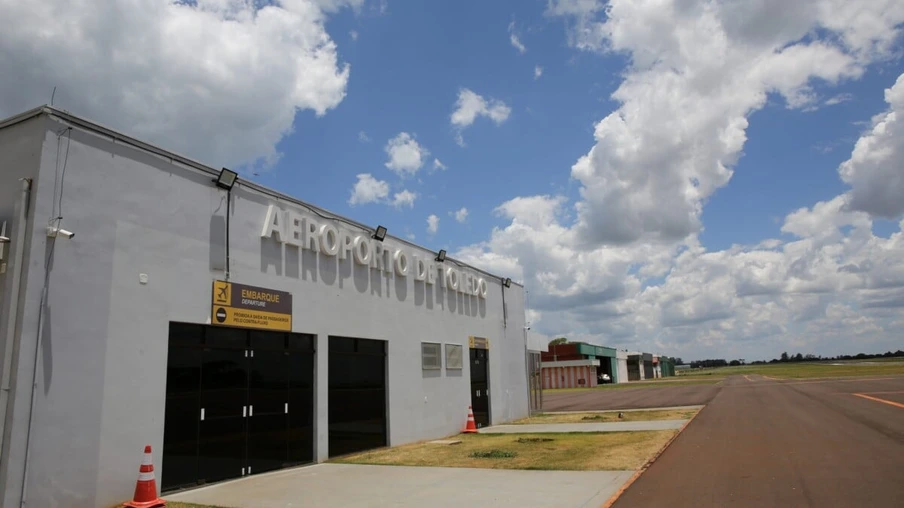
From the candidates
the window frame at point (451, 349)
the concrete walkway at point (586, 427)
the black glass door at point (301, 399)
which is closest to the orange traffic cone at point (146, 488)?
the black glass door at point (301, 399)

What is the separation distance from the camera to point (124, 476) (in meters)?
10.0

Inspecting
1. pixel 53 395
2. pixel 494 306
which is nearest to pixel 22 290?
pixel 53 395

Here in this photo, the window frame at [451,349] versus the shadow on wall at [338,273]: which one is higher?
the shadow on wall at [338,273]

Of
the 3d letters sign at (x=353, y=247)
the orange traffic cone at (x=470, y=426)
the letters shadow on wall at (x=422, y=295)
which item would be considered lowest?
the orange traffic cone at (x=470, y=426)

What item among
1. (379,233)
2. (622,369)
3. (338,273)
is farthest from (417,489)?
(622,369)

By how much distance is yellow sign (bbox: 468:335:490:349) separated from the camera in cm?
2327

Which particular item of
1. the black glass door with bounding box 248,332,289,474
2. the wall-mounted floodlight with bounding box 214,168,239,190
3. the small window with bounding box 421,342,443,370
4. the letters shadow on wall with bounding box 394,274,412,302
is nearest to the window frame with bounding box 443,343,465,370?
the small window with bounding box 421,342,443,370

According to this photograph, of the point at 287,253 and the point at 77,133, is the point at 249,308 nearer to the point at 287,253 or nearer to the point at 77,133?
the point at 287,253

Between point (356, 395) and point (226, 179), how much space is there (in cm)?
684

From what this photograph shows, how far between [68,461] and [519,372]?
20.8 m

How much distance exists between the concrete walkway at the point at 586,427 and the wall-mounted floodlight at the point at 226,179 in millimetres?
12782

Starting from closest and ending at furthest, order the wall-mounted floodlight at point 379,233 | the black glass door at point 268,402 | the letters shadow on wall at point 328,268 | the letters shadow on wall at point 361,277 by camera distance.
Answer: the black glass door at point 268,402 < the letters shadow on wall at point 328,268 < the letters shadow on wall at point 361,277 < the wall-mounted floodlight at point 379,233

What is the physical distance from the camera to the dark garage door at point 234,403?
441 inches

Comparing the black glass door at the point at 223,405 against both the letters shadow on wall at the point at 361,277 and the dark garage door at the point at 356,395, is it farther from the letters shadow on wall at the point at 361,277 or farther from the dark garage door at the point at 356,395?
the letters shadow on wall at the point at 361,277
